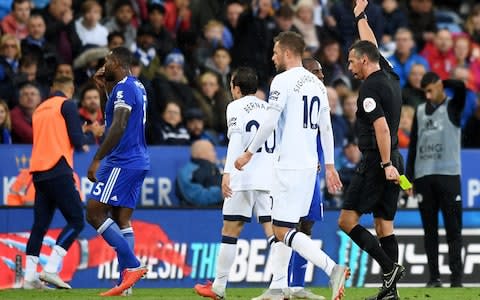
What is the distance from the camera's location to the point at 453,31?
24.1 m

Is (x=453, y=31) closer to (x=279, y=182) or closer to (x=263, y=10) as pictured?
(x=263, y=10)

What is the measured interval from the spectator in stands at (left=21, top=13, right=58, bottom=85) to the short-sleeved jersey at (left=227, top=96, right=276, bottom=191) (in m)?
6.69

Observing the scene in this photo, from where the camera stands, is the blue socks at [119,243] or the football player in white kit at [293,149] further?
the blue socks at [119,243]

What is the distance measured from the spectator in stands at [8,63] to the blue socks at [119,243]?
592cm

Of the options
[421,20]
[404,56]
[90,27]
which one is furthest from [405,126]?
[90,27]

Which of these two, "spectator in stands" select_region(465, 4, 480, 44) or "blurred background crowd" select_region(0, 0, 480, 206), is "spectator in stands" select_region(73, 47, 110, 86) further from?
"spectator in stands" select_region(465, 4, 480, 44)

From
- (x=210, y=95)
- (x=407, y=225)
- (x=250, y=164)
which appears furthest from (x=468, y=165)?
(x=250, y=164)

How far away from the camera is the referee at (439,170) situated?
1584 centimetres

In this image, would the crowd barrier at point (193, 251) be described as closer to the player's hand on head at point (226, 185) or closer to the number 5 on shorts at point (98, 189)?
the number 5 on shorts at point (98, 189)

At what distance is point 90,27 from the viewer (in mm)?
19859

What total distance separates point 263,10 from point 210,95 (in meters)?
2.48

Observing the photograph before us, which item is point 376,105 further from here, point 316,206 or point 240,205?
point 240,205

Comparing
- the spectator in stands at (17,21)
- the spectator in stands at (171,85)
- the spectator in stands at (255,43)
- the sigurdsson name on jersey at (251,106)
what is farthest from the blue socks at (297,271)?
the spectator in stands at (255,43)

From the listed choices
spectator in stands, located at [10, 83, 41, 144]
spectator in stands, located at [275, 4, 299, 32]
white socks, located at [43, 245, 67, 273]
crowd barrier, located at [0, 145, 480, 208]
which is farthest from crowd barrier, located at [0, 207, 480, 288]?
spectator in stands, located at [275, 4, 299, 32]
